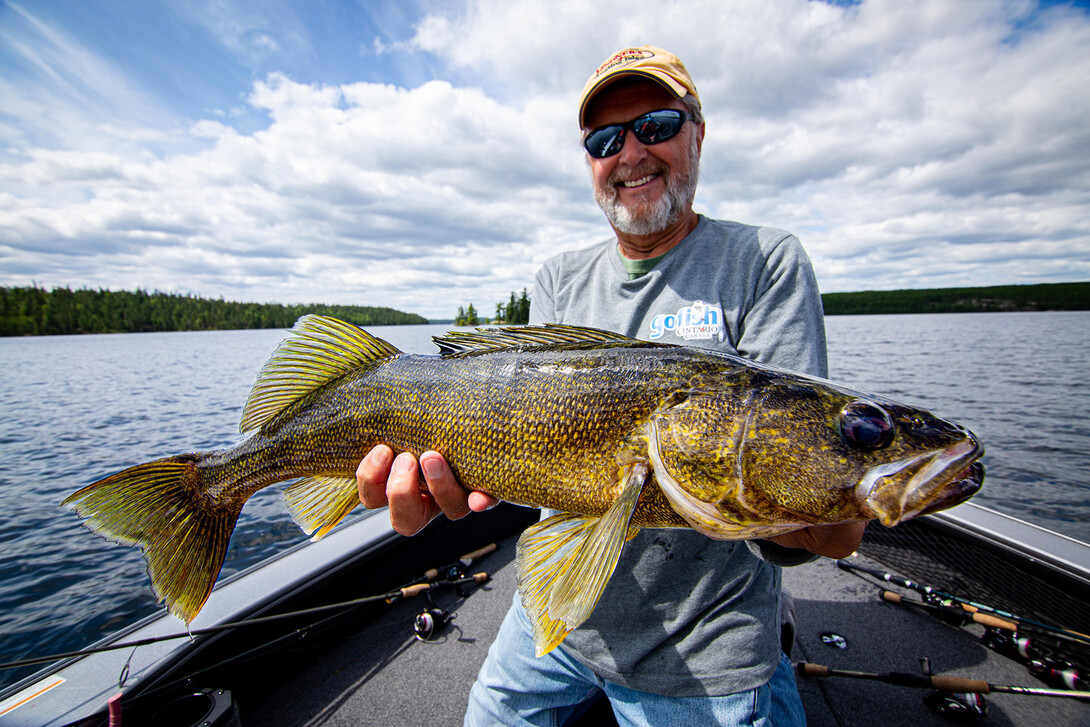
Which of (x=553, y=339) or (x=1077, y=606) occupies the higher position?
(x=553, y=339)

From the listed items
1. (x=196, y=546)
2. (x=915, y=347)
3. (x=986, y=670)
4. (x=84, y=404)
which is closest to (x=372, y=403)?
(x=196, y=546)

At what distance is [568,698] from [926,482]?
2.24 meters

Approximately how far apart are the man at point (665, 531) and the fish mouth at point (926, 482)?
1.30 ft

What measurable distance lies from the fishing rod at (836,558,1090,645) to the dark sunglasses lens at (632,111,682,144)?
3.09 meters

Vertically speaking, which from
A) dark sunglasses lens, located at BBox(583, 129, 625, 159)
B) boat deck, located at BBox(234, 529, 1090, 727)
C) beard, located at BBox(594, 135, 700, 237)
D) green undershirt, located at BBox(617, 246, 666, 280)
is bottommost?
boat deck, located at BBox(234, 529, 1090, 727)

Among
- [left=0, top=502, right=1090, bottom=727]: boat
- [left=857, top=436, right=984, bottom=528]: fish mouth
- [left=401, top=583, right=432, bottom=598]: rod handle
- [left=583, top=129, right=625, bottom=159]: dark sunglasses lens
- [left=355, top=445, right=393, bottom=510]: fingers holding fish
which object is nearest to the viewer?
[left=857, top=436, right=984, bottom=528]: fish mouth

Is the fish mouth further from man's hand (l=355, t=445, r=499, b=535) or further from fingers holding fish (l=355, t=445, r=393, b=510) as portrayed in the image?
fingers holding fish (l=355, t=445, r=393, b=510)

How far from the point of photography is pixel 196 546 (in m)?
2.46

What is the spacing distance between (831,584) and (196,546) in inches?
235

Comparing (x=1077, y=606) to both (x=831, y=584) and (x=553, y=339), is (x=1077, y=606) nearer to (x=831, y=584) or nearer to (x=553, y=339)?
(x=831, y=584)

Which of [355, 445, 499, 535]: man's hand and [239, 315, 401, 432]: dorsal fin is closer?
[355, 445, 499, 535]: man's hand

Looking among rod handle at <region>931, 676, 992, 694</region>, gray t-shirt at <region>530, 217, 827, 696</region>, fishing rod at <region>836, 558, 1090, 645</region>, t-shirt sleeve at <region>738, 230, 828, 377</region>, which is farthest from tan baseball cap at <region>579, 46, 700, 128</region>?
rod handle at <region>931, 676, 992, 694</region>

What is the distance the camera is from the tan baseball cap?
2947 millimetres

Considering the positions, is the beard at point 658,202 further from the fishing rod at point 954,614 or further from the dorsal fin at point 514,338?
the fishing rod at point 954,614
